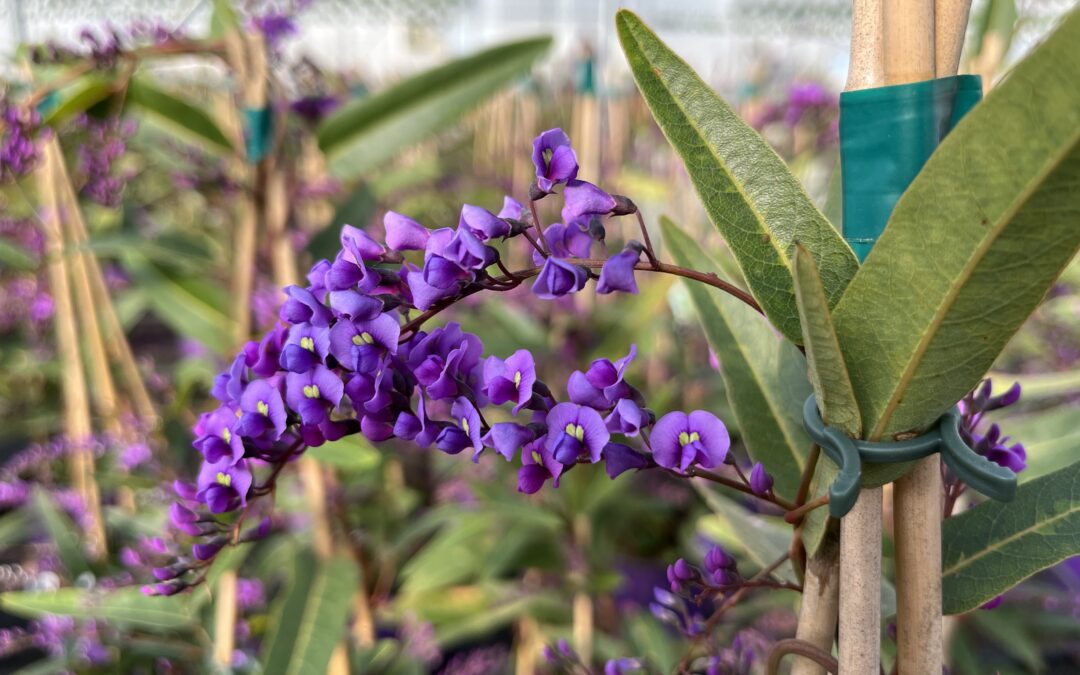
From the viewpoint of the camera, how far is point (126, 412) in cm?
114

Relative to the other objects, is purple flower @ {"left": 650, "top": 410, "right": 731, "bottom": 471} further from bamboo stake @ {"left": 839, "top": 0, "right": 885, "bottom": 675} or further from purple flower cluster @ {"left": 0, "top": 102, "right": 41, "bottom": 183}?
purple flower cluster @ {"left": 0, "top": 102, "right": 41, "bottom": 183}

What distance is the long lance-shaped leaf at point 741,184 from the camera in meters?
0.31

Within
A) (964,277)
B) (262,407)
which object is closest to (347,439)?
(262,407)

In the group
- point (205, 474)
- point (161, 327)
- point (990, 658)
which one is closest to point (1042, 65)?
point (205, 474)

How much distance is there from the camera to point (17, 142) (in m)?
0.77

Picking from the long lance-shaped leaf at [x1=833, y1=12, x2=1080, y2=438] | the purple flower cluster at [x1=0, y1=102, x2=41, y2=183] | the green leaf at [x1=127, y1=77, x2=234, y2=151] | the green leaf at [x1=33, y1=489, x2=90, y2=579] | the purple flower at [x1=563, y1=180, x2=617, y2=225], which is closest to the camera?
the long lance-shaped leaf at [x1=833, y1=12, x2=1080, y2=438]

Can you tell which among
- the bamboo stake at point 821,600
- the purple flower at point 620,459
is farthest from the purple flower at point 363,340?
the bamboo stake at point 821,600

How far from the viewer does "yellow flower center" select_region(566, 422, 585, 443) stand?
338 millimetres


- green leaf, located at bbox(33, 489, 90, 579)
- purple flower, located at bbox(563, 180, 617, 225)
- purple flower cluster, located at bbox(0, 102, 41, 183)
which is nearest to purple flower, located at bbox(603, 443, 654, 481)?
purple flower, located at bbox(563, 180, 617, 225)

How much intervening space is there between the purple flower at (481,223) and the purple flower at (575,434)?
8 cm

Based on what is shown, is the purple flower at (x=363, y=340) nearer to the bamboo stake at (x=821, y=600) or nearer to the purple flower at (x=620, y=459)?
the purple flower at (x=620, y=459)

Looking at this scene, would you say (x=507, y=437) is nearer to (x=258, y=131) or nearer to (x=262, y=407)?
(x=262, y=407)

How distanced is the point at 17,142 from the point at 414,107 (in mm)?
412

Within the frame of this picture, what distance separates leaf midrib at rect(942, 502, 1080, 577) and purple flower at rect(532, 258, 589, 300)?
24 centimetres
